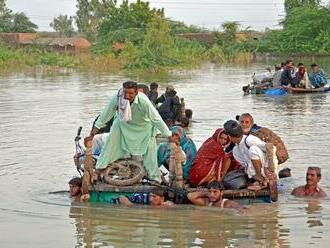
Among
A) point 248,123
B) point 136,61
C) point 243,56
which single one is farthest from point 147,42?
point 248,123

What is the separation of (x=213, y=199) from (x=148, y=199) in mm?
779

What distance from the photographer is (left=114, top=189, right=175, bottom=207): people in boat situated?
29.1ft

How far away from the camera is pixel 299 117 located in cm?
1891

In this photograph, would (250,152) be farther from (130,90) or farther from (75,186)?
(75,186)

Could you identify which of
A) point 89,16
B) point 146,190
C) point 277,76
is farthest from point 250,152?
point 89,16

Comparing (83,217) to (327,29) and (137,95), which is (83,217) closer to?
(137,95)

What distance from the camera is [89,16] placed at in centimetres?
8750

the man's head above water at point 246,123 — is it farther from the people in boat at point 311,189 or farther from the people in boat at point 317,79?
the people in boat at point 317,79

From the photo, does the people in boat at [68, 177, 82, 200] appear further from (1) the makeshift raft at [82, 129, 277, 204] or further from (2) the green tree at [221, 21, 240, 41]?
(2) the green tree at [221, 21, 240, 41]

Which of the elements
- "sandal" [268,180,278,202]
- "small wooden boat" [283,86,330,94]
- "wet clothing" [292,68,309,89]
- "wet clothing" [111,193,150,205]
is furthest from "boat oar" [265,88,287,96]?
"wet clothing" [111,193,150,205]

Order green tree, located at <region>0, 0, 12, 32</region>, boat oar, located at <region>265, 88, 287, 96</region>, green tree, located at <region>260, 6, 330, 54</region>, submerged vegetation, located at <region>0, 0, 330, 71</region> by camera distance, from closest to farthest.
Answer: boat oar, located at <region>265, 88, 287, 96</region> < submerged vegetation, located at <region>0, 0, 330, 71</region> < green tree, located at <region>260, 6, 330, 54</region> < green tree, located at <region>0, 0, 12, 32</region>

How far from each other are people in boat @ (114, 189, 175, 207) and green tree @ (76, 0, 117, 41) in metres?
75.3

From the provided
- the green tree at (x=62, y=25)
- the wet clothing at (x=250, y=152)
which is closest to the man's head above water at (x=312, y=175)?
the wet clothing at (x=250, y=152)

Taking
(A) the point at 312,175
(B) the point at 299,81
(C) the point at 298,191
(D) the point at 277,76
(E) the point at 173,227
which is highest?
(D) the point at 277,76
